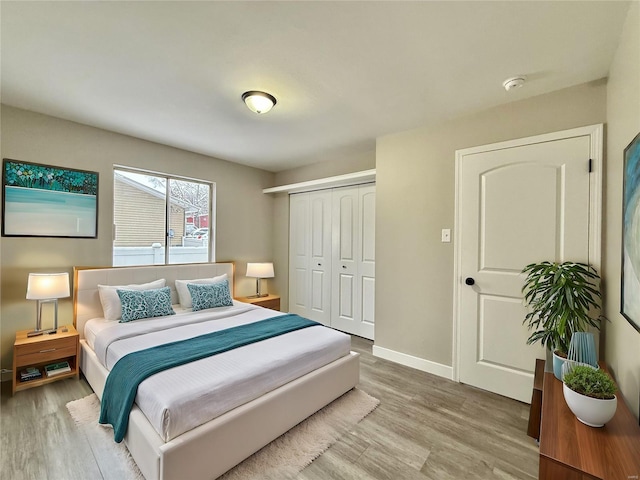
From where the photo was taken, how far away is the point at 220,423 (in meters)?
1.55

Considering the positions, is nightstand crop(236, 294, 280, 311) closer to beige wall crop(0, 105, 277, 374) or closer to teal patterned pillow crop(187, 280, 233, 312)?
beige wall crop(0, 105, 277, 374)

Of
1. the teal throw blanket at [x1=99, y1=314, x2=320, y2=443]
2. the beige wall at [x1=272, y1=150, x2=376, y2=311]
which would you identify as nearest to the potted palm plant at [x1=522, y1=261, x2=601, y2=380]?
the teal throw blanket at [x1=99, y1=314, x2=320, y2=443]

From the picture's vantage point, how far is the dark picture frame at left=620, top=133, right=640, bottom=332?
128 centimetres

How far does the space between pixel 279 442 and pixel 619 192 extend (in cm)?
260

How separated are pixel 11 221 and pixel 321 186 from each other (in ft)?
10.8

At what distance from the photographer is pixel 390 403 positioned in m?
2.30

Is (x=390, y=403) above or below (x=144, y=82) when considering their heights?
below

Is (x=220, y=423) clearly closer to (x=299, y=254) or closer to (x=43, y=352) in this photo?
(x=43, y=352)

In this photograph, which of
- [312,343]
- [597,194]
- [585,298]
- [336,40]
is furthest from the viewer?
[312,343]

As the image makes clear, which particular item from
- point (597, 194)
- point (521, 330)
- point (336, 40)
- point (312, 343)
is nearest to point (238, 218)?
point (312, 343)

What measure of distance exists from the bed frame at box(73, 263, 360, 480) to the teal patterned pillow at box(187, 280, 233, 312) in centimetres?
95

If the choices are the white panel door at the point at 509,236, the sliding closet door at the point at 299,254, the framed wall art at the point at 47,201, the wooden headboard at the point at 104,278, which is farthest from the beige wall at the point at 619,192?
the framed wall art at the point at 47,201

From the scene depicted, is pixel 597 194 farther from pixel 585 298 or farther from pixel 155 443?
pixel 155 443

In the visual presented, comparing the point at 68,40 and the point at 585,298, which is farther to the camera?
the point at 585,298
